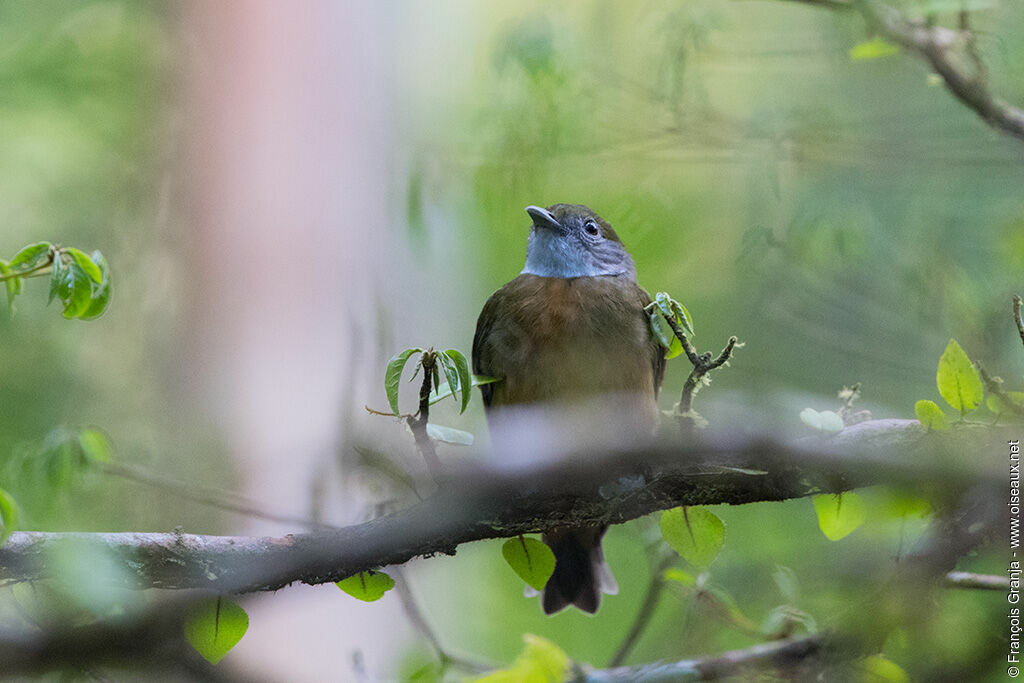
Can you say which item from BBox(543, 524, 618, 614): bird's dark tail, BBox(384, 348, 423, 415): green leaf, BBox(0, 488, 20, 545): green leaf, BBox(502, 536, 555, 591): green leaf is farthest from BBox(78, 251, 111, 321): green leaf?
BBox(543, 524, 618, 614): bird's dark tail

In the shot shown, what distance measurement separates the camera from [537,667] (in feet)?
3.04

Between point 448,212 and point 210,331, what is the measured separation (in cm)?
97

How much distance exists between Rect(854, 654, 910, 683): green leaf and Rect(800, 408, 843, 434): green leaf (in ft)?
1.27

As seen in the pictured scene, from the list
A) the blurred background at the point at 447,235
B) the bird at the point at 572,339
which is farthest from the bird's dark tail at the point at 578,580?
the blurred background at the point at 447,235

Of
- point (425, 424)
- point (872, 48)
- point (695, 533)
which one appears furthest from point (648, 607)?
point (872, 48)

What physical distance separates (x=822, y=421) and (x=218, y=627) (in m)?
0.61

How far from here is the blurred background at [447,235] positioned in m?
1.44

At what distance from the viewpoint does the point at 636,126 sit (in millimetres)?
1887

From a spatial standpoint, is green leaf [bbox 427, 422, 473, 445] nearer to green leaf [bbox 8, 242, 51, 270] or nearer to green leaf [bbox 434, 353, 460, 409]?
green leaf [bbox 434, 353, 460, 409]

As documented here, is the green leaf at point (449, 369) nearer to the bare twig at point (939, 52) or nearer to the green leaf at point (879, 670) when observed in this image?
the green leaf at point (879, 670)

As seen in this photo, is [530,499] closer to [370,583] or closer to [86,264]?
[370,583]

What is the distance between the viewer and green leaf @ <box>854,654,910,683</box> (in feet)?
3.50

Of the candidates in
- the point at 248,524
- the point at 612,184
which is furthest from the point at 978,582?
the point at 248,524

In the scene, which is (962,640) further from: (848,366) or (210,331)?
(210,331)
